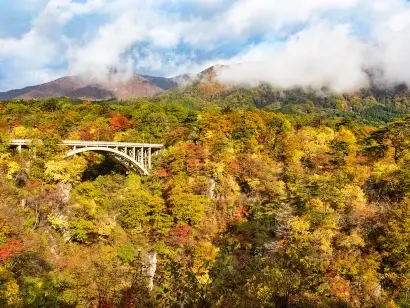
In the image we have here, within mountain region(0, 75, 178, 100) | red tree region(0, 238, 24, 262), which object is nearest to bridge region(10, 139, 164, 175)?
red tree region(0, 238, 24, 262)

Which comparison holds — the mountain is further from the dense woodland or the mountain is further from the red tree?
the red tree

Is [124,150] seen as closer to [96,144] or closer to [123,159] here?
[123,159]

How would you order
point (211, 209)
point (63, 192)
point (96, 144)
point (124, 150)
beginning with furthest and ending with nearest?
point (124, 150) < point (96, 144) < point (211, 209) < point (63, 192)

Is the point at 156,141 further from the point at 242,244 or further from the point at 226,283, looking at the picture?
the point at 226,283

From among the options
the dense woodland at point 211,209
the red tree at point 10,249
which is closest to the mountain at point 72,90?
the dense woodland at point 211,209

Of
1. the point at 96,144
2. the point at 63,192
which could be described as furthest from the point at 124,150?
the point at 63,192

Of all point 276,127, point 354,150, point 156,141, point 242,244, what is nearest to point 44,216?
point 242,244
